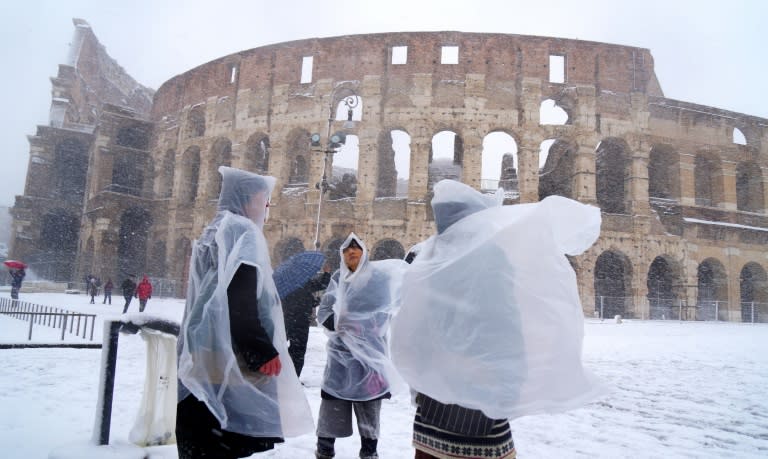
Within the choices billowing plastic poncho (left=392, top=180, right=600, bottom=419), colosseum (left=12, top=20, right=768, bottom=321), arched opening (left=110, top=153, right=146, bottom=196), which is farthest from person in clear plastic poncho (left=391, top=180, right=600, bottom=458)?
arched opening (left=110, top=153, right=146, bottom=196)

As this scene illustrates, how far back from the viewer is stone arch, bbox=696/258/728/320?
19781 mm

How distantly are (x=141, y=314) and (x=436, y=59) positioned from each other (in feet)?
68.0

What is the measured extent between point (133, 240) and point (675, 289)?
92.7ft

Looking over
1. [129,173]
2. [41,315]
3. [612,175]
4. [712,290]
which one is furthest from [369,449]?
[129,173]

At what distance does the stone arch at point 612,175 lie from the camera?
21875 mm

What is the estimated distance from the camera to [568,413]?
16.9 feet

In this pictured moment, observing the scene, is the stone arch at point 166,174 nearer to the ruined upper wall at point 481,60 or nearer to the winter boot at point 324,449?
the ruined upper wall at point 481,60

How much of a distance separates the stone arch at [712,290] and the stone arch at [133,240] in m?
27.9

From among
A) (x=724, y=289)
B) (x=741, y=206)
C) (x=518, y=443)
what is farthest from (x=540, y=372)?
(x=741, y=206)

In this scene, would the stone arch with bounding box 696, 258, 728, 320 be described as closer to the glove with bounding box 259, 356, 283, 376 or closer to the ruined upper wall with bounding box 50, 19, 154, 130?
the glove with bounding box 259, 356, 283, 376

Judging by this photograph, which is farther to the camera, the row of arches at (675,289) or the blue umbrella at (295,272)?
the row of arches at (675,289)

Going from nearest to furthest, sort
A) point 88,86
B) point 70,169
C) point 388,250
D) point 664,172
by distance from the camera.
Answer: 1. point 388,250
2. point 664,172
3. point 70,169
4. point 88,86

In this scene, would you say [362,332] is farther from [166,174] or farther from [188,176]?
[166,174]

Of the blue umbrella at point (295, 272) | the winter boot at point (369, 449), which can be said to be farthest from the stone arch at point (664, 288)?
the blue umbrella at point (295, 272)
